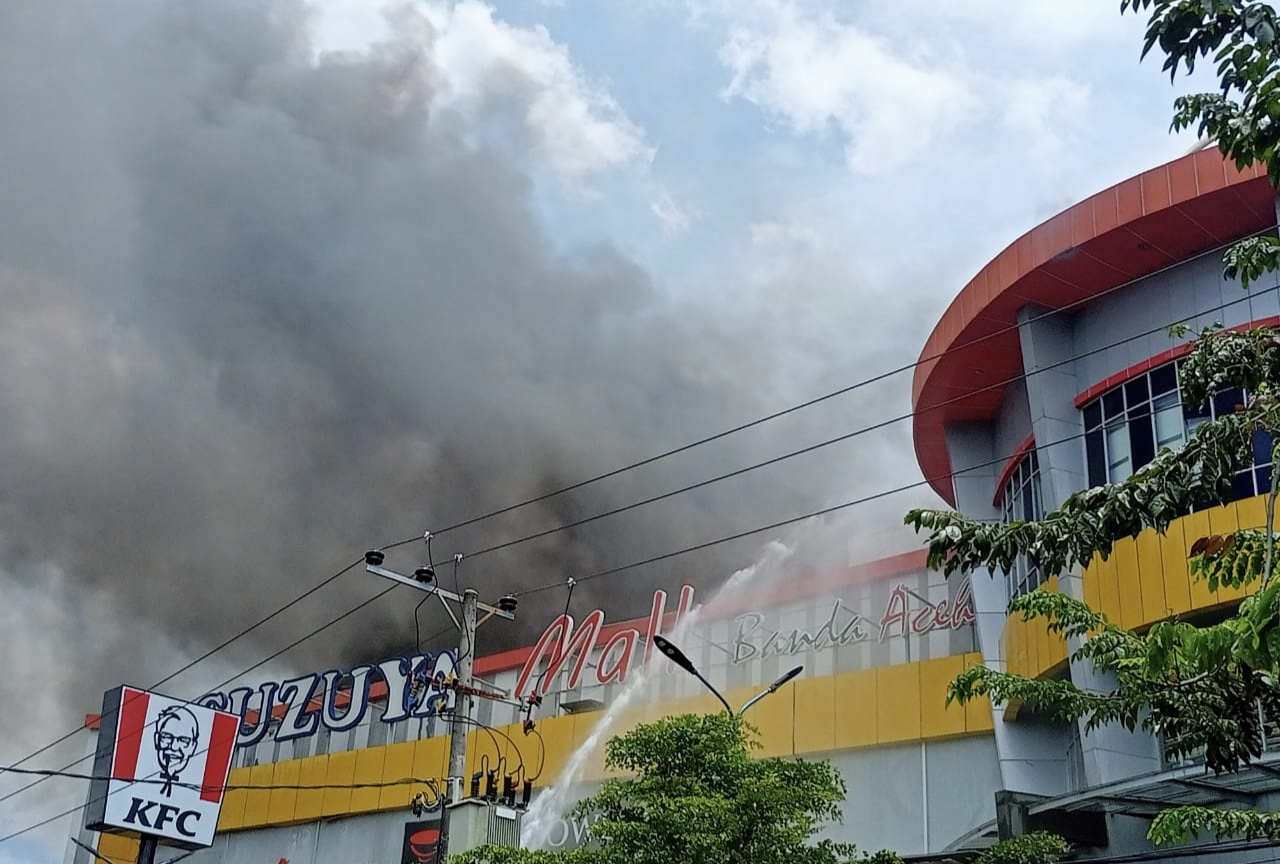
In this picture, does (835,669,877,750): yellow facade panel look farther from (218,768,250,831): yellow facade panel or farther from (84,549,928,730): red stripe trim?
(218,768,250,831): yellow facade panel

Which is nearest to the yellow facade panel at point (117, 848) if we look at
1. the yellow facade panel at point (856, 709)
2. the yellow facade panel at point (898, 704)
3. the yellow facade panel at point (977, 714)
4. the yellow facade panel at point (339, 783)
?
the yellow facade panel at point (339, 783)

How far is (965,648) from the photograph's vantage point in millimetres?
28656

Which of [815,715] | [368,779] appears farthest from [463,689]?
[368,779]

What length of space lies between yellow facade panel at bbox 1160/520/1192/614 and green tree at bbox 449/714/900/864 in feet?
19.1

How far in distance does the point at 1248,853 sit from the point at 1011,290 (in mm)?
9463

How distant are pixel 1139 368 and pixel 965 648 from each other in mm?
9673

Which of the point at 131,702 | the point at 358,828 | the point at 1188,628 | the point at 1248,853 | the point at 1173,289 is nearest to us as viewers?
the point at 1188,628

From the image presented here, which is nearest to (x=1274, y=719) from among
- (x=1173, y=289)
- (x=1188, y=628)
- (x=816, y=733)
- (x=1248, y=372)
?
(x=1248, y=372)

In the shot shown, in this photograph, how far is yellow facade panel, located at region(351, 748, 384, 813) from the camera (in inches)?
1449

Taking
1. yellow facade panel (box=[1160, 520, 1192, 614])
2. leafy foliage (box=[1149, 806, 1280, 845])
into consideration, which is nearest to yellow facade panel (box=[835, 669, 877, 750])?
yellow facade panel (box=[1160, 520, 1192, 614])

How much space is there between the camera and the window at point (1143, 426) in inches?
753

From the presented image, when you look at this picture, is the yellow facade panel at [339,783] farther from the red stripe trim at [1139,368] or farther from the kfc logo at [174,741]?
the red stripe trim at [1139,368]

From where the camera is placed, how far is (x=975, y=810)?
25969 millimetres

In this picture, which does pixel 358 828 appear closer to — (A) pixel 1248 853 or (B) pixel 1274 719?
(A) pixel 1248 853
